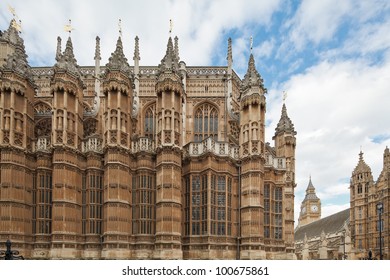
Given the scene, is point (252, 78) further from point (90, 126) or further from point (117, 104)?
point (90, 126)

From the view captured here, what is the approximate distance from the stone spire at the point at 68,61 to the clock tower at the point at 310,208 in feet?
410

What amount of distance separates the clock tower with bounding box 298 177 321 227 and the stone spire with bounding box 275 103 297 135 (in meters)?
107

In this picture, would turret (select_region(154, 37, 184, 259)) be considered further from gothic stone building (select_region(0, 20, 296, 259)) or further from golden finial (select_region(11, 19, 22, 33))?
golden finial (select_region(11, 19, 22, 33))

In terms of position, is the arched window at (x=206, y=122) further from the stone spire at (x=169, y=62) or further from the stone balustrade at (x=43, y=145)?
the stone balustrade at (x=43, y=145)

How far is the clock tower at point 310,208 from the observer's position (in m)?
134

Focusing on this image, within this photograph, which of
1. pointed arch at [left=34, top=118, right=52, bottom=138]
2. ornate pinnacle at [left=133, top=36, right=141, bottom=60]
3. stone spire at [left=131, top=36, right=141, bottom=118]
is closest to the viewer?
pointed arch at [left=34, top=118, right=52, bottom=138]

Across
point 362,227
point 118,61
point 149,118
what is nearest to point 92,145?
point 118,61

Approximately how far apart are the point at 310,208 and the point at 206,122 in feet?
371

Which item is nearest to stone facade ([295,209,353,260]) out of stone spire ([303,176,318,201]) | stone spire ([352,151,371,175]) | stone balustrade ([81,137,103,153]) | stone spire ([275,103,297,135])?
stone spire ([352,151,371,175])

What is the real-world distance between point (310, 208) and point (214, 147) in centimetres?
11965

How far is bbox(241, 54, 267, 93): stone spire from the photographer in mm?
28312

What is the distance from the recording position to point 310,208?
135 m

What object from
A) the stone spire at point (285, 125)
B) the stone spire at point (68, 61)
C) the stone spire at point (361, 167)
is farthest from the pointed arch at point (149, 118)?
the stone spire at point (361, 167)

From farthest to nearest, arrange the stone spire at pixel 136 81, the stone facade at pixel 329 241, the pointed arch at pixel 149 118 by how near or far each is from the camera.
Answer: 1. the stone facade at pixel 329 241
2. the pointed arch at pixel 149 118
3. the stone spire at pixel 136 81
